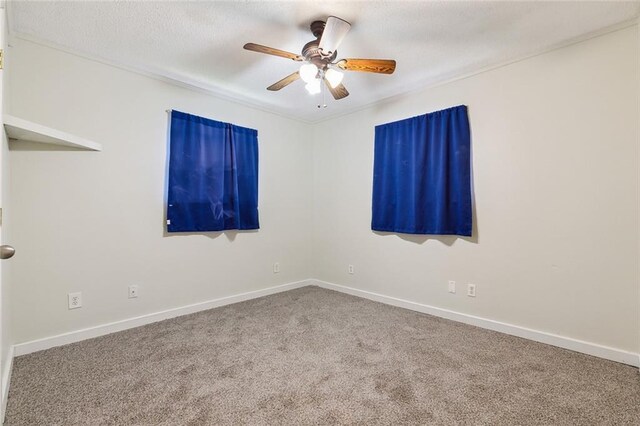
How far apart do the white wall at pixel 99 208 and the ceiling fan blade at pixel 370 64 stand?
69.5 inches

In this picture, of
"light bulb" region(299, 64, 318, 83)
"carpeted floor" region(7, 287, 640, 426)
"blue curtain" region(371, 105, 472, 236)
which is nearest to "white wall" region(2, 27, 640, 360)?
"blue curtain" region(371, 105, 472, 236)

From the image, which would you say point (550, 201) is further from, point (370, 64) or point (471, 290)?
point (370, 64)

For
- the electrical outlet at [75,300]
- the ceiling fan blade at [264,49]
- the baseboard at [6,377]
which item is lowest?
the baseboard at [6,377]

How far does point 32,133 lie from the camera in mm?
1970

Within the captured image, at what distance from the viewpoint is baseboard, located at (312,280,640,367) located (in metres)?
2.22

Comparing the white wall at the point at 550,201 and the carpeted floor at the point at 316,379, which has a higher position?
the white wall at the point at 550,201

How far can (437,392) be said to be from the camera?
1.86 meters

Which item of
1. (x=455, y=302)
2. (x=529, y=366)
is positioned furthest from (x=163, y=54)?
(x=529, y=366)

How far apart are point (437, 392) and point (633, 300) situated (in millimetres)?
1583

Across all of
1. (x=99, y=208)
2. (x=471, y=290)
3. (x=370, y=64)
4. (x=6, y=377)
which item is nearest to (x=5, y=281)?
(x=6, y=377)

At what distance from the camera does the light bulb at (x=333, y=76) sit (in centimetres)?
231

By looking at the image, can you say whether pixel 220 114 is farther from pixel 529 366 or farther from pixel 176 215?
pixel 529 366

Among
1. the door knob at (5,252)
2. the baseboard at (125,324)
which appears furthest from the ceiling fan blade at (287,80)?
the baseboard at (125,324)

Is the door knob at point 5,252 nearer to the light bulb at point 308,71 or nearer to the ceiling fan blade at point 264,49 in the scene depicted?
the ceiling fan blade at point 264,49
